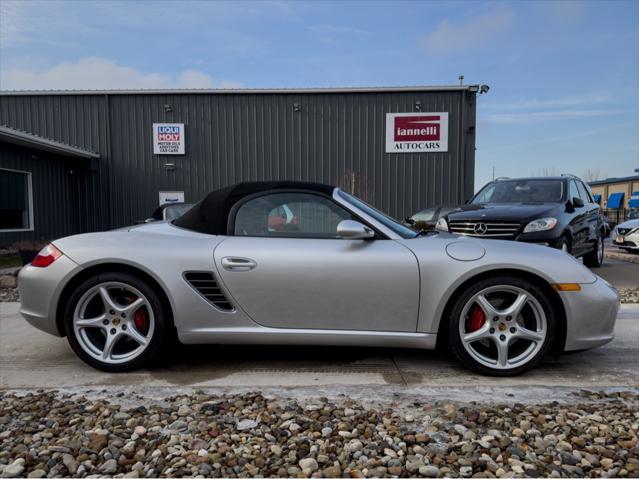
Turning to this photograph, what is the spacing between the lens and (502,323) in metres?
2.75

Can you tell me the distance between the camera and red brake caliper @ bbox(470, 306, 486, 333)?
2.79m

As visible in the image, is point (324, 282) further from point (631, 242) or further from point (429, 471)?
point (631, 242)

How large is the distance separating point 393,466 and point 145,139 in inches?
574

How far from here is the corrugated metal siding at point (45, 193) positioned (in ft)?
35.3

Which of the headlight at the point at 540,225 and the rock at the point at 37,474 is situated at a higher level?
the headlight at the point at 540,225

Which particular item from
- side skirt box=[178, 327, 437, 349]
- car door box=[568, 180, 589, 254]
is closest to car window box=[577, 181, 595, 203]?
car door box=[568, 180, 589, 254]

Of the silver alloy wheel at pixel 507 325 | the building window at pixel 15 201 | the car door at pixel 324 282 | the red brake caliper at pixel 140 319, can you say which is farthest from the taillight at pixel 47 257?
the building window at pixel 15 201

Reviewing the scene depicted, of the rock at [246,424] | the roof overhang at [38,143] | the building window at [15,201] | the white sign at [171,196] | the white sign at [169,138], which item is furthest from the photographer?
the white sign at [171,196]

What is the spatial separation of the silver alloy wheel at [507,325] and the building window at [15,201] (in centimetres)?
1165

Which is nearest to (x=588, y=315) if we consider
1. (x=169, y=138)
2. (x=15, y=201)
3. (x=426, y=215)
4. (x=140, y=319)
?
(x=140, y=319)

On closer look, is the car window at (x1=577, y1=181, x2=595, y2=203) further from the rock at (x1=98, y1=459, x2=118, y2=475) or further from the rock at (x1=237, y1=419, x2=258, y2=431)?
the rock at (x1=98, y1=459, x2=118, y2=475)

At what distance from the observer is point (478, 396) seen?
2486mm

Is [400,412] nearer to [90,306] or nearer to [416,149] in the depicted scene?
[90,306]

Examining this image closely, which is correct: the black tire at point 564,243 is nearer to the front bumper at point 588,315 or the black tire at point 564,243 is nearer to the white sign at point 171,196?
the front bumper at point 588,315
